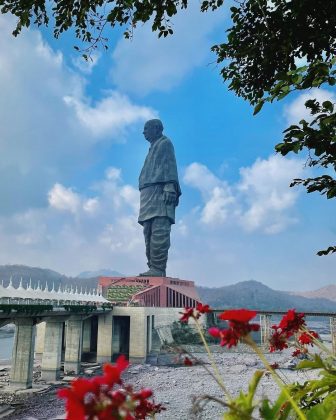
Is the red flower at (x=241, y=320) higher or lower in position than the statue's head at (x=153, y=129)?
lower

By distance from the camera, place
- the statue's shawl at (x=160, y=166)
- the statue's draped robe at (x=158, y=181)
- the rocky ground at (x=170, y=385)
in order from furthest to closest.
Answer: the statue's shawl at (x=160, y=166), the statue's draped robe at (x=158, y=181), the rocky ground at (x=170, y=385)

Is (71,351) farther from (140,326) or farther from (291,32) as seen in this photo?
(291,32)

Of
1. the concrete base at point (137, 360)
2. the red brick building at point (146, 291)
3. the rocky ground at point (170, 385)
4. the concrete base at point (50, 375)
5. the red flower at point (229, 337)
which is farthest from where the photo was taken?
the red brick building at point (146, 291)

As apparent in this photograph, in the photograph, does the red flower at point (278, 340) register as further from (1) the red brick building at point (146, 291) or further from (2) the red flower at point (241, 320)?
(1) the red brick building at point (146, 291)

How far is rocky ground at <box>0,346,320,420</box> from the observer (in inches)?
1083

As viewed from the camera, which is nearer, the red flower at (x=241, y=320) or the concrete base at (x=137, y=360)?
the red flower at (x=241, y=320)

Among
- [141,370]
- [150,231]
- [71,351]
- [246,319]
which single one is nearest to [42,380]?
[71,351]

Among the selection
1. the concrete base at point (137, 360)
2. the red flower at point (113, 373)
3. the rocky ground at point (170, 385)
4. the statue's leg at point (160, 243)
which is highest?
the statue's leg at point (160, 243)

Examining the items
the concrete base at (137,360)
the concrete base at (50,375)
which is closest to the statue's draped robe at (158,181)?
the concrete base at (137,360)

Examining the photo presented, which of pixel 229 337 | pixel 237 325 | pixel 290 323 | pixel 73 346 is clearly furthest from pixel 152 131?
pixel 237 325

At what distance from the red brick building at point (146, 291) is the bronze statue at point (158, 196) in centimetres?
833

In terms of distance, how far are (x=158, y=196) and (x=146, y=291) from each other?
1096 inches

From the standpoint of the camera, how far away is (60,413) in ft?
92.9

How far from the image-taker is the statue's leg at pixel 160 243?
8450cm
